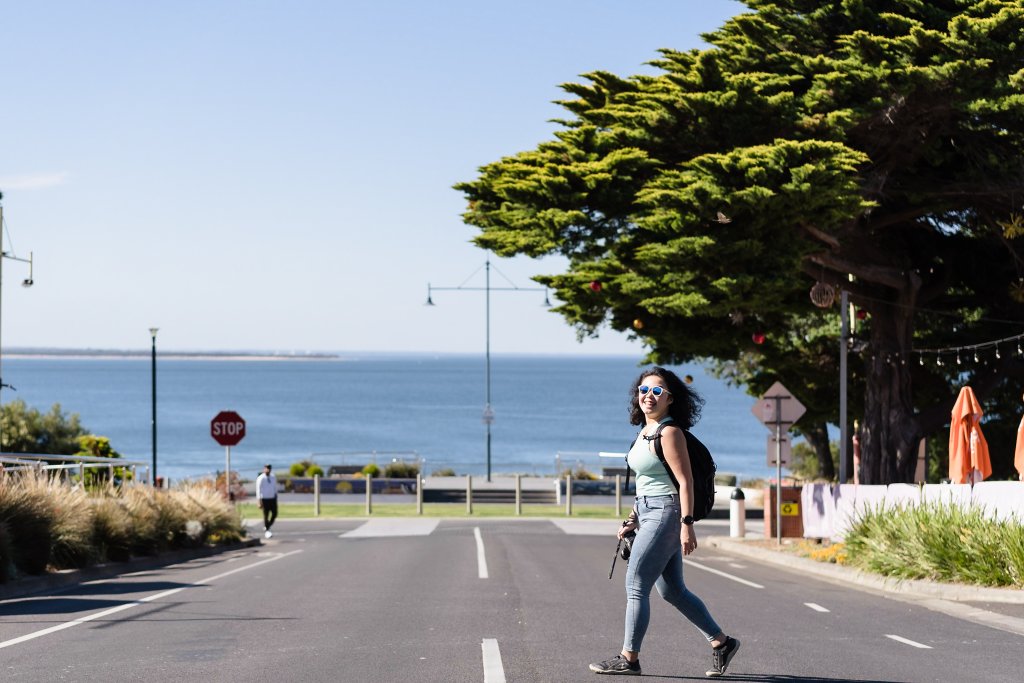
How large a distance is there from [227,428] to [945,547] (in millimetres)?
22657

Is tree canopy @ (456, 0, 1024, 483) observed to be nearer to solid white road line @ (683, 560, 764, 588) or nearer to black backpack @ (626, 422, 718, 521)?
solid white road line @ (683, 560, 764, 588)

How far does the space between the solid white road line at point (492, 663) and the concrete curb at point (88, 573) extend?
23.8 ft

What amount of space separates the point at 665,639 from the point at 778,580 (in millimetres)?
7909

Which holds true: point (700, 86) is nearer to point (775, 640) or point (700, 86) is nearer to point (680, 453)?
point (775, 640)

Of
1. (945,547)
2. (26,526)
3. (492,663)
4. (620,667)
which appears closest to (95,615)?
(26,526)

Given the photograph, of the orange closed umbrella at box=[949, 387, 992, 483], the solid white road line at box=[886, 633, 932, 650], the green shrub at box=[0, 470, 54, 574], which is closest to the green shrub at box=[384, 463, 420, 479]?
the orange closed umbrella at box=[949, 387, 992, 483]

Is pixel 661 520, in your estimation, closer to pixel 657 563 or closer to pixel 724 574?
pixel 657 563

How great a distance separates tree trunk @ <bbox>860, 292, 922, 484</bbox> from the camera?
1073 inches

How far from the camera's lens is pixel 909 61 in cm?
2380

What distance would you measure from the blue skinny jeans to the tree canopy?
1520 centimetres

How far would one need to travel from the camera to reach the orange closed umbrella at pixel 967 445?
17.9 meters

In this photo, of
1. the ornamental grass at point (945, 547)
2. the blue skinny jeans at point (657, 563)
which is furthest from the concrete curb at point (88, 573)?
the ornamental grass at point (945, 547)

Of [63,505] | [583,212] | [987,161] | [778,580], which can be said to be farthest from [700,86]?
[63,505]

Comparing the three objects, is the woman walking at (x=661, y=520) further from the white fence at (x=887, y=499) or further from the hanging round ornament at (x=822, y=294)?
the hanging round ornament at (x=822, y=294)
